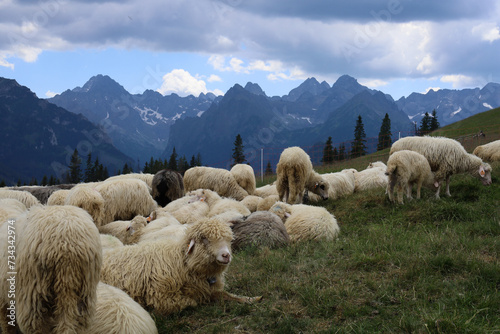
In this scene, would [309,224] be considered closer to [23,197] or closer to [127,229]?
[127,229]

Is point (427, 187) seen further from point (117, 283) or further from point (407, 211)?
point (117, 283)

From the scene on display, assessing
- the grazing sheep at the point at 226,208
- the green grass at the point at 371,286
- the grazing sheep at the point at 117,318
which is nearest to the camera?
the grazing sheep at the point at 117,318

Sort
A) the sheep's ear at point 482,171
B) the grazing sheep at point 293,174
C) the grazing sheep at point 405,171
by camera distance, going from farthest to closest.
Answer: the grazing sheep at point 293,174
the sheep's ear at point 482,171
the grazing sheep at point 405,171

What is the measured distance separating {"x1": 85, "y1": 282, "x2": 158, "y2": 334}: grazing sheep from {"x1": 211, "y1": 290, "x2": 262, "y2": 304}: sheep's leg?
1267 millimetres

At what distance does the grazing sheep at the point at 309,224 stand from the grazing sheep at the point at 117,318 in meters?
4.60

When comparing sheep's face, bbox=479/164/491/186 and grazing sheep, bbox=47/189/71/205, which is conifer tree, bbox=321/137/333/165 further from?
grazing sheep, bbox=47/189/71/205

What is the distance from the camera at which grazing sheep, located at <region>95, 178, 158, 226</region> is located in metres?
11.0

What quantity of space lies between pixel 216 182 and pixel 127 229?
743 cm

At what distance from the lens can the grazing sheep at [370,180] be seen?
1500 cm

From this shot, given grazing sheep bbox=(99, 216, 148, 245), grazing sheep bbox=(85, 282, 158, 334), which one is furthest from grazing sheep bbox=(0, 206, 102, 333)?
grazing sheep bbox=(99, 216, 148, 245)

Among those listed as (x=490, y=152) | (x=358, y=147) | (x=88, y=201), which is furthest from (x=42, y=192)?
(x=358, y=147)

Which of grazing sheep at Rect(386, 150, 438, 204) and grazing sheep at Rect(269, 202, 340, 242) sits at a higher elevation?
grazing sheep at Rect(386, 150, 438, 204)

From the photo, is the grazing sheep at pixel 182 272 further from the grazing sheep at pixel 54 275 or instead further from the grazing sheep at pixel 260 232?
the grazing sheep at pixel 260 232

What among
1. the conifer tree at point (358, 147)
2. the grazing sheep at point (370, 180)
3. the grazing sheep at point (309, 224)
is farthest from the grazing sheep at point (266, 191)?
the conifer tree at point (358, 147)
